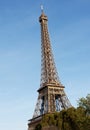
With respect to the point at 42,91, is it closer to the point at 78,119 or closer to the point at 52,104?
the point at 52,104

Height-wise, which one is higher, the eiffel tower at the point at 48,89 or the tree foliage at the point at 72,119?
the eiffel tower at the point at 48,89

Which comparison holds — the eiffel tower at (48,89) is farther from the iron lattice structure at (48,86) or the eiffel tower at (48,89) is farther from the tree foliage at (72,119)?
the tree foliage at (72,119)

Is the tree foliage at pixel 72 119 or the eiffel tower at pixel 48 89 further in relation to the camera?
the eiffel tower at pixel 48 89

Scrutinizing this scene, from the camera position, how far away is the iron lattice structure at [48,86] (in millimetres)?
99875

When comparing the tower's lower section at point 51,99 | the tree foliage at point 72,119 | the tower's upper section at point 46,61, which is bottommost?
the tree foliage at point 72,119

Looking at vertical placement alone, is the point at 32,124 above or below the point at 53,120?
above

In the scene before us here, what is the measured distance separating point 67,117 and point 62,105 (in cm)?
3003

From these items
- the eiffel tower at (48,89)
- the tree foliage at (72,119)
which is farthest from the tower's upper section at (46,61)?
the tree foliage at (72,119)

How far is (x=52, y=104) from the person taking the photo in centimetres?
9938

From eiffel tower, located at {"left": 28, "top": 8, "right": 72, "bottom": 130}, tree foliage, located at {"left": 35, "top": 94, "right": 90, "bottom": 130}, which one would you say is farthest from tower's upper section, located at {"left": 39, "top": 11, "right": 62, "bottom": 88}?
tree foliage, located at {"left": 35, "top": 94, "right": 90, "bottom": 130}

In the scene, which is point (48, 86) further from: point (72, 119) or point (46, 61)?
point (72, 119)

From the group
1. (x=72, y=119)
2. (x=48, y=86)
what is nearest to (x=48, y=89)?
(x=48, y=86)

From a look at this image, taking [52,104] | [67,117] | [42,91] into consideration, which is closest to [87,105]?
[67,117]

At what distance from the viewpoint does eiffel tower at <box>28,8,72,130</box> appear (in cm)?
9969
